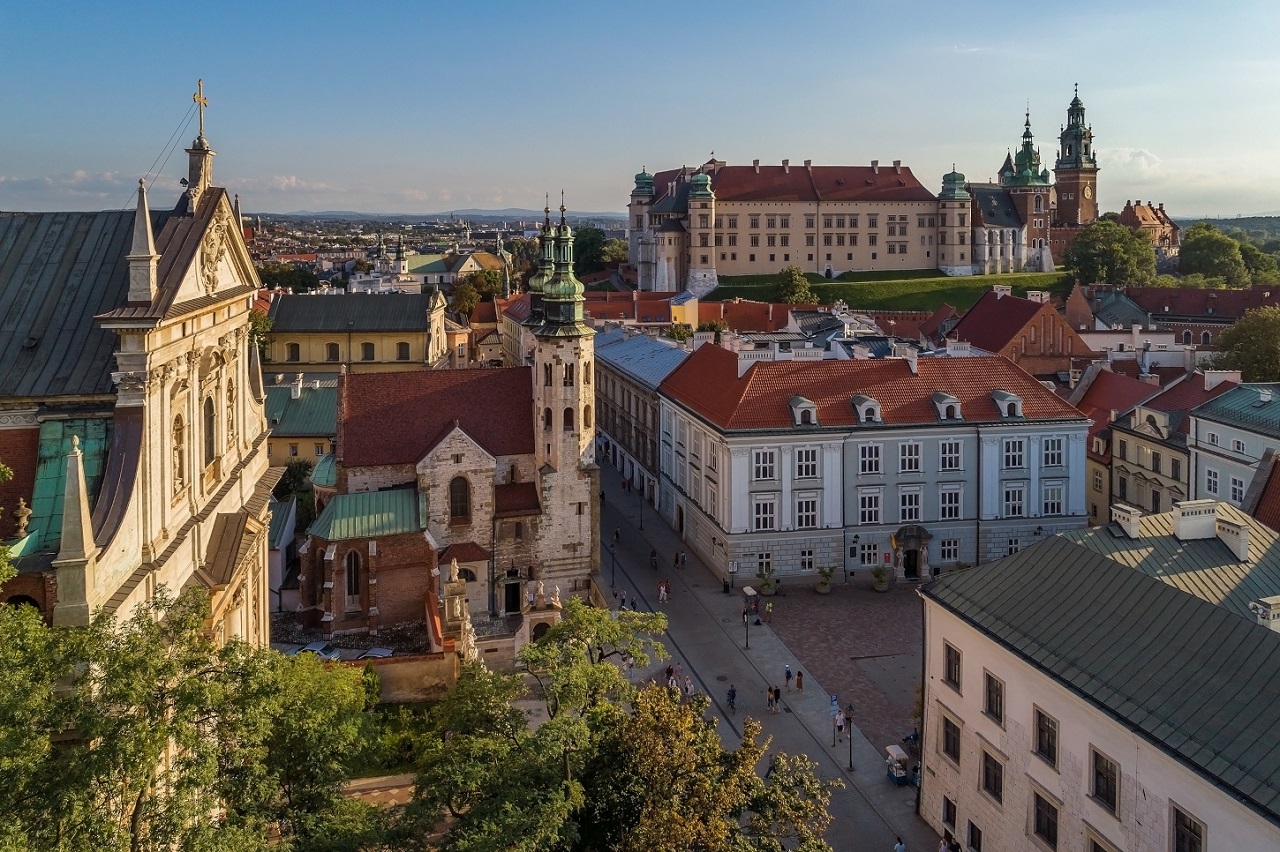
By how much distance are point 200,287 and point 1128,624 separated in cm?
2146

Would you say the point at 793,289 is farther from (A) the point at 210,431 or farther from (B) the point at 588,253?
(A) the point at 210,431

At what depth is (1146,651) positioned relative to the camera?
21.9 metres

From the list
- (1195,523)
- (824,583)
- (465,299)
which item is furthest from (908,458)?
(465,299)

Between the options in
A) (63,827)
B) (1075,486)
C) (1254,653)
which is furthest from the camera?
(1075,486)

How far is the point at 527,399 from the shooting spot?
46.9 meters

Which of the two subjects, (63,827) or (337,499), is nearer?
(63,827)

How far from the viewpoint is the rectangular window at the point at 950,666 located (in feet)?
89.0

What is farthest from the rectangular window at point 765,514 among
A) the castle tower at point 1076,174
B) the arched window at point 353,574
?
the castle tower at point 1076,174

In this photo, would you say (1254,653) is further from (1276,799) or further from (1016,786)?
(1016,786)

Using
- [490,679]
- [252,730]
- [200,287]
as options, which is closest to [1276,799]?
[490,679]

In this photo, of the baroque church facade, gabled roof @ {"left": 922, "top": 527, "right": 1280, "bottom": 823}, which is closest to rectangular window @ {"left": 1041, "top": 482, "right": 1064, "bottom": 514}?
gabled roof @ {"left": 922, "top": 527, "right": 1280, "bottom": 823}

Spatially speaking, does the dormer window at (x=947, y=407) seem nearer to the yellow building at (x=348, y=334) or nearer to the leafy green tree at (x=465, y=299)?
the yellow building at (x=348, y=334)

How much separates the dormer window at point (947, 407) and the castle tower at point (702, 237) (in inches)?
3532

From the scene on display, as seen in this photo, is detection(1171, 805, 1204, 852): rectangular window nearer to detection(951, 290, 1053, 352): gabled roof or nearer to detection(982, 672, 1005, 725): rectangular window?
detection(982, 672, 1005, 725): rectangular window
